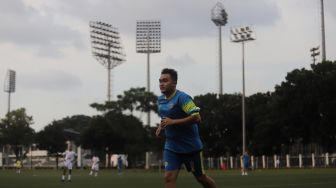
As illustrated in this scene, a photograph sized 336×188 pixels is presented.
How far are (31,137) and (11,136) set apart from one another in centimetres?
382

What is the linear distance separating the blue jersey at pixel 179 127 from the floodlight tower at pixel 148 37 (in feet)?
292

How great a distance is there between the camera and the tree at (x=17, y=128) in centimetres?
10406

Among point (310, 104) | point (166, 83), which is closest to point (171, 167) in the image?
point (166, 83)

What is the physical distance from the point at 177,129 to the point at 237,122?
80.2 metres

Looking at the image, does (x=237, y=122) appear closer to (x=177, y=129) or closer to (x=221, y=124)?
(x=221, y=124)

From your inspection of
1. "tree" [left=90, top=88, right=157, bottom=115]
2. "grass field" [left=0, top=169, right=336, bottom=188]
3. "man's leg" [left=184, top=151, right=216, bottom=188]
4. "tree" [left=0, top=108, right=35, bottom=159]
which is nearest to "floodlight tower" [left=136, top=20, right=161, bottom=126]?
"tree" [left=90, top=88, right=157, bottom=115]

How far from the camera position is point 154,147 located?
91.8m

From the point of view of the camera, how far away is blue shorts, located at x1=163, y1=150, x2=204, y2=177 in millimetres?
8328

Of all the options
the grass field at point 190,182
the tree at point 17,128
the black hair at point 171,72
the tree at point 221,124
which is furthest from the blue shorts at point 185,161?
the tree at point 17,128

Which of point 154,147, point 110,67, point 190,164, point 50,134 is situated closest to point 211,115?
point 154,147

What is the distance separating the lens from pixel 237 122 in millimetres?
87688

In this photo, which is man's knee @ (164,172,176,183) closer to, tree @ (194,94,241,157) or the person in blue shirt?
the person in blue shirt

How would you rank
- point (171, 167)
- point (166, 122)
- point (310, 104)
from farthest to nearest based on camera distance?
point (310, 104) < point (171, 167) < point (166, 122)

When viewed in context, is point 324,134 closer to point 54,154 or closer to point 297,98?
point 297,98
